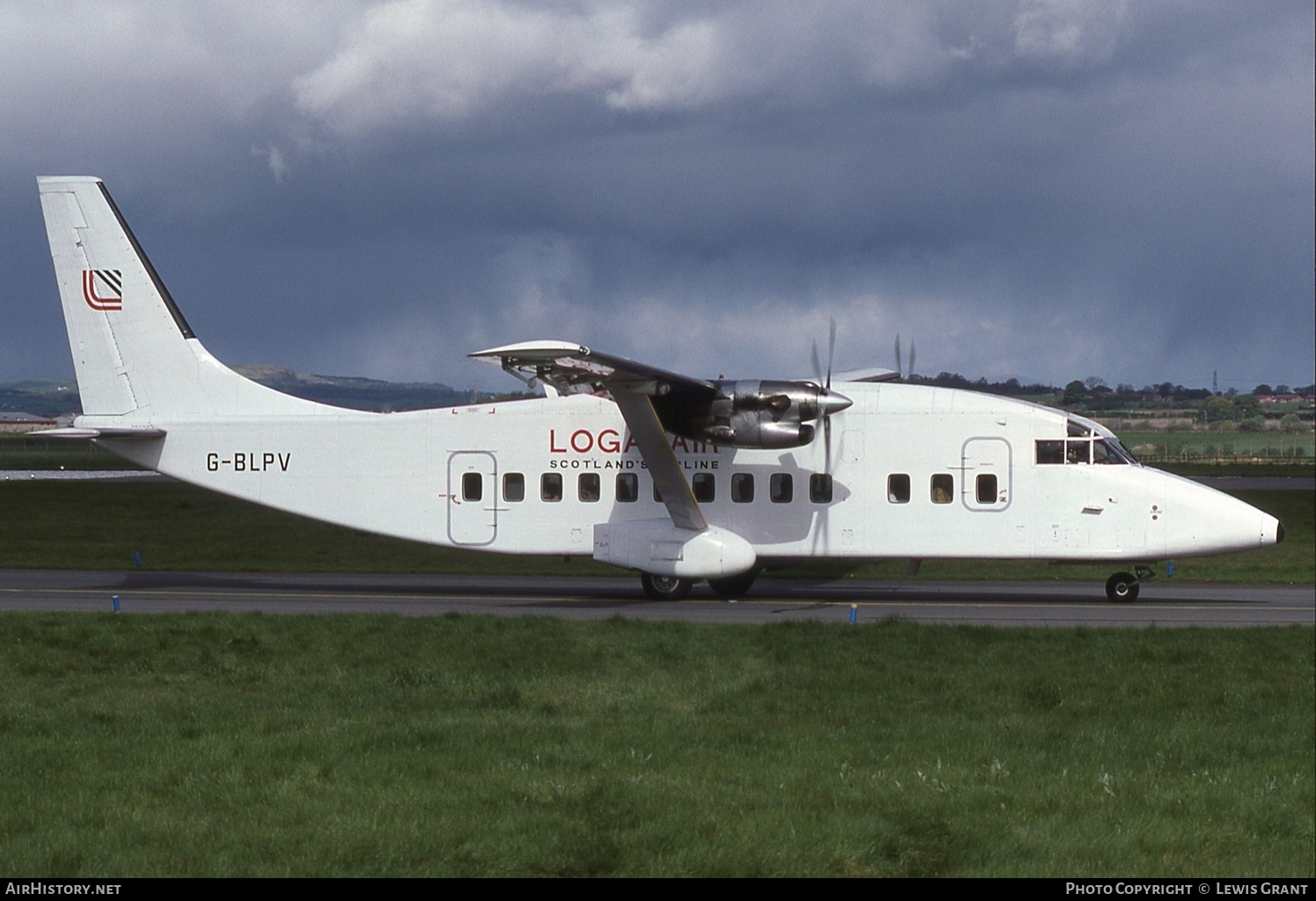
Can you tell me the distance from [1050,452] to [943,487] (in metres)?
1.97

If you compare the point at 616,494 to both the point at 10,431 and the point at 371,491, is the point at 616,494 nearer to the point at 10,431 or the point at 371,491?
the point at 371,491

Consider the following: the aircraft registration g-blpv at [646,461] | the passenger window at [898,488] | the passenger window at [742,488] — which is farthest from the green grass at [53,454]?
the passenger window at [898,488]

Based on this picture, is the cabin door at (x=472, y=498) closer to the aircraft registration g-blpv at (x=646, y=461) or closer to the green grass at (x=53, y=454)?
the aircraft registration g-blpv at (x=646, y=461)

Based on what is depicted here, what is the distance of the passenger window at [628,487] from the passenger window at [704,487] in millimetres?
1039

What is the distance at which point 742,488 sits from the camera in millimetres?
23938

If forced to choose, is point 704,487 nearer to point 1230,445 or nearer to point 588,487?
point 588,487

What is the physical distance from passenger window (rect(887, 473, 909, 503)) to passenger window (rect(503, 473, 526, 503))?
6688 mm

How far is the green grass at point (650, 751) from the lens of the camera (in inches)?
325

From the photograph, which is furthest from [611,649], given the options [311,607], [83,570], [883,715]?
[83,570]

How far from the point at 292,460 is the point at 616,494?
6227mm

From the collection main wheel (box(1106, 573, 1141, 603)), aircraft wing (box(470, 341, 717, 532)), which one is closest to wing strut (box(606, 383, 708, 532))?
aircraft wing (box(470, 341, 717, 532))

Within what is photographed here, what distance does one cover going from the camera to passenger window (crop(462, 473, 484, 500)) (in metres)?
24.5

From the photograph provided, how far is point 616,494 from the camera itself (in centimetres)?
2420

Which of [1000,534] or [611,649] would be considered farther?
[1000,534]
